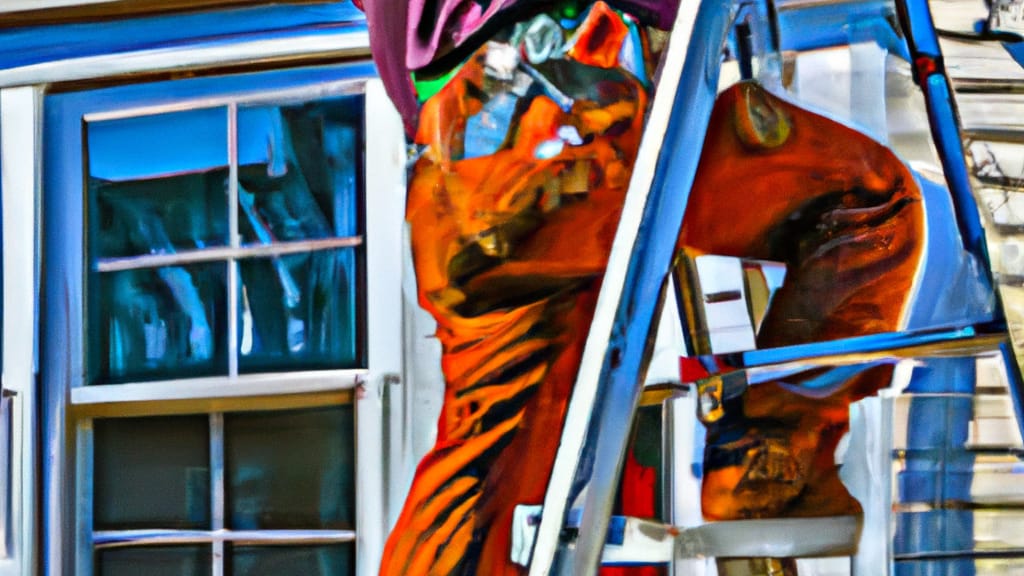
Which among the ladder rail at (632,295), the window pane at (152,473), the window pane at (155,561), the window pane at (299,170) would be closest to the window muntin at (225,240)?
the window pane at (299,170)

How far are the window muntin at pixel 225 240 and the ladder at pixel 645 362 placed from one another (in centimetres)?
46

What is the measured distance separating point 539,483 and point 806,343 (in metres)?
0.52

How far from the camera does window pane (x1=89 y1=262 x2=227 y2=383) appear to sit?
1.89 meters

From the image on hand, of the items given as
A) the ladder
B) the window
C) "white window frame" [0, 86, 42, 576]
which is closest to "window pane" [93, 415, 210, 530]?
the window

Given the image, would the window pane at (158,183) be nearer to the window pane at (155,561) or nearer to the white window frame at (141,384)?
the white window frame at (141,384)

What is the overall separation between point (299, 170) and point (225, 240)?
0.20m

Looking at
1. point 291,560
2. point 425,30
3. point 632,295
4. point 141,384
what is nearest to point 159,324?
point 141,384

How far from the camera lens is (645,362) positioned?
1.66 m

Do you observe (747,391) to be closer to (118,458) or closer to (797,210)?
(797,210)

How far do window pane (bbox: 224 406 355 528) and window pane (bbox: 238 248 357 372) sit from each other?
104 millimetres

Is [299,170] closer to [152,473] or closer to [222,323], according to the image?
[222,323]

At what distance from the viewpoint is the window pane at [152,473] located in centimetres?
189

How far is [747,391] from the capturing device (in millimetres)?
1645

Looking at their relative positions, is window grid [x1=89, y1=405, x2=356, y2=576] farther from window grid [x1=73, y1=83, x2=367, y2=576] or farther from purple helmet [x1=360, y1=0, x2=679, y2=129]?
purple helmet [x1=360, y1=0, x2=679, y2=129]
